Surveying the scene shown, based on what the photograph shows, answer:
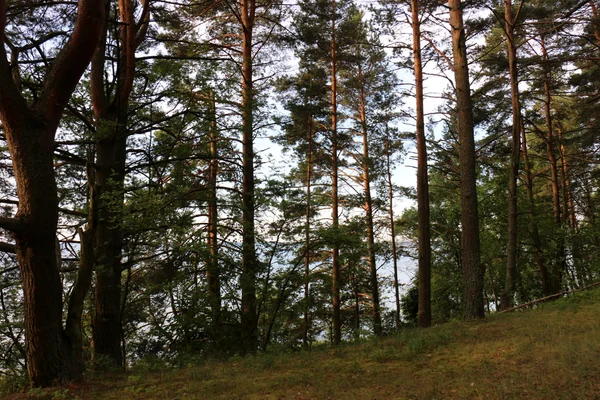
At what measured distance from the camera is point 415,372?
498cm

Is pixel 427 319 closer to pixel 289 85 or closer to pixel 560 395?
pixel 560 395

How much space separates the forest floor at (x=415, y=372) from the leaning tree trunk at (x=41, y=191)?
1.60 feet

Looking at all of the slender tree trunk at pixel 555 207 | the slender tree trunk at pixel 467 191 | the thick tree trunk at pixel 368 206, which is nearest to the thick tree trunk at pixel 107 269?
the slender tree trunk at pixel 467 191

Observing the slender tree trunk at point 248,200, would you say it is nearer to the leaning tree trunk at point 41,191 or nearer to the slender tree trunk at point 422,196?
the leaning tree trunk at point 41,191

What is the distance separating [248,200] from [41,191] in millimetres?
5071

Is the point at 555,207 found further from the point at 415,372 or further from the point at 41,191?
the point at 41,191

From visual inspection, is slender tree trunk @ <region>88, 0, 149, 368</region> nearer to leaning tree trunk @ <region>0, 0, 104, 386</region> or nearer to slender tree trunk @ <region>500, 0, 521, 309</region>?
leaning tree trunk @ <region>0, 0, 104, 386</region>

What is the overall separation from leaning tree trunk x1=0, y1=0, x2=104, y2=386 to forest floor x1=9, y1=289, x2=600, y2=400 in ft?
1.60

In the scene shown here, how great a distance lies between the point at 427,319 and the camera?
34.7 ft

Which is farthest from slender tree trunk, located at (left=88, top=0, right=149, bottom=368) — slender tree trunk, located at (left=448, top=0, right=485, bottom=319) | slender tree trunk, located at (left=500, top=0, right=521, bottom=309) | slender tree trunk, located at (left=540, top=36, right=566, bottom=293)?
slender tree trunk, located at (left=540, top=36, right=566, bottom=293)

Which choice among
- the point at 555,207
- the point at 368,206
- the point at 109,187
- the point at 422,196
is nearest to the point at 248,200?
the point at 109,187

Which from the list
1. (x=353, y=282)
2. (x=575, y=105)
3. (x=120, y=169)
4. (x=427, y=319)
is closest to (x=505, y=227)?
(x=575, y=105)

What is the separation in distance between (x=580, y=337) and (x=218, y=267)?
6.52 m

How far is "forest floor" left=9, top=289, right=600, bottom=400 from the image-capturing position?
4098mm
